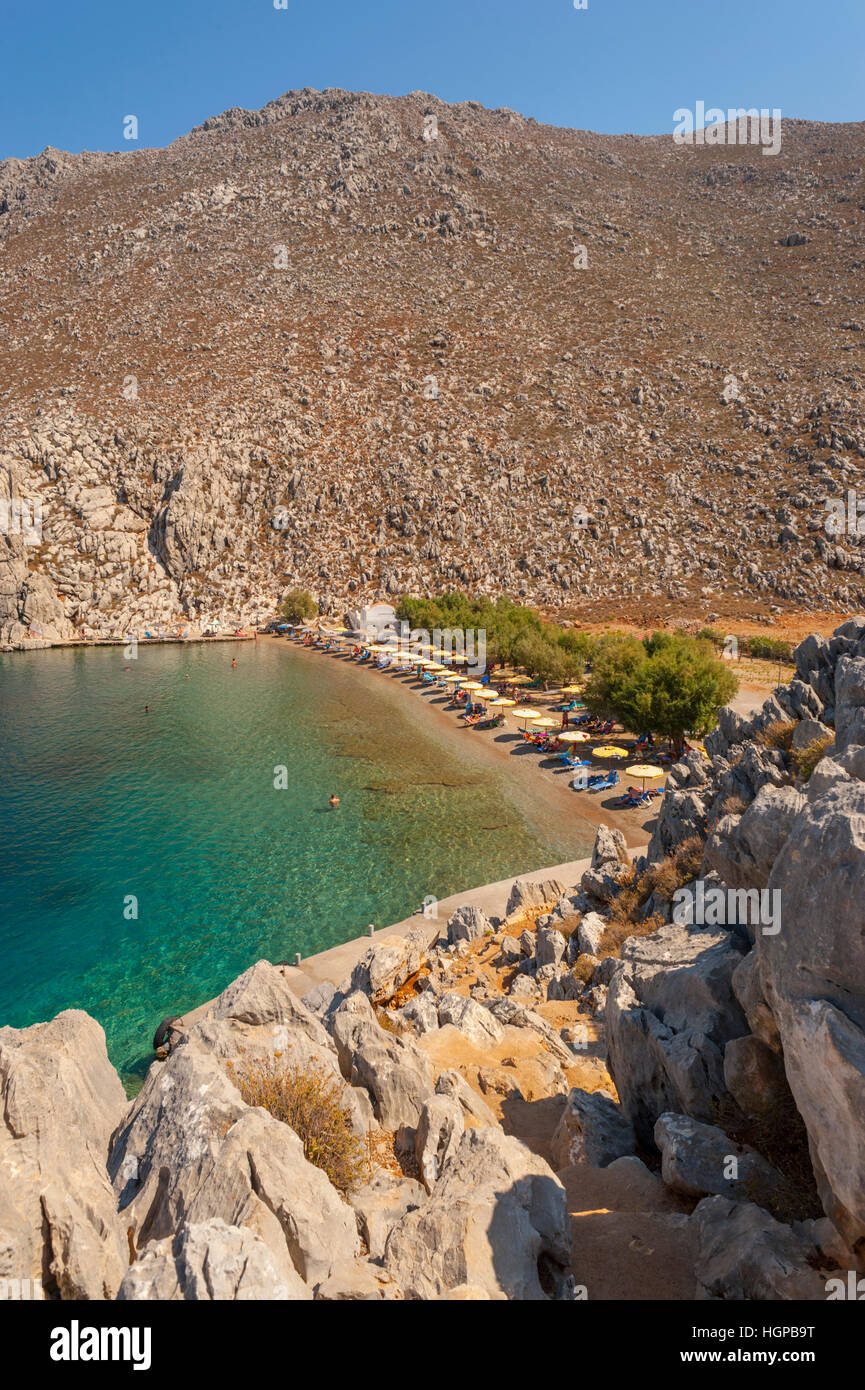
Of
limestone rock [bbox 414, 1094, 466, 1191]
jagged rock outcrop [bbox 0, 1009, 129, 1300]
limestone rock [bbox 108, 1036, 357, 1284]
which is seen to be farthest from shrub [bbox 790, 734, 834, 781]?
jagged rock outcrop [bbox 0, 1009, 129, 1300]

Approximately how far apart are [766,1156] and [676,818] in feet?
41.4

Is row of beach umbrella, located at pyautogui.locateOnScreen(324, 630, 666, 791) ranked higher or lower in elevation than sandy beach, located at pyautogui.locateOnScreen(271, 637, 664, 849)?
higher

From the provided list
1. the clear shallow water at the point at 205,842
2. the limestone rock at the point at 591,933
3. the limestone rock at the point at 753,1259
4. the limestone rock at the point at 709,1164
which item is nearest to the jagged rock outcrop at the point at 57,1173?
the limestone rock at the point at 753,1259

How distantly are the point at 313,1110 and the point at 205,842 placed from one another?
23.0 meters

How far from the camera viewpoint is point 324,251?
132 meters

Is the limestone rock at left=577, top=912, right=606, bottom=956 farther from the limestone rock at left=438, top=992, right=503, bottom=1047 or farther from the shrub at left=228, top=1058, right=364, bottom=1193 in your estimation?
the shrub at left=228, top=1058, right=364, bottom=1193

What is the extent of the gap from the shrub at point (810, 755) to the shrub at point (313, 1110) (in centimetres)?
1263

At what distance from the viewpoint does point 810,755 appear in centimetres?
1623

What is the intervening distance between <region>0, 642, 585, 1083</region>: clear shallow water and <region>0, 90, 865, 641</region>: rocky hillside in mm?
46625

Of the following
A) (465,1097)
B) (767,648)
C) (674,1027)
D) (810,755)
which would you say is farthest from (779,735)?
(767,648)

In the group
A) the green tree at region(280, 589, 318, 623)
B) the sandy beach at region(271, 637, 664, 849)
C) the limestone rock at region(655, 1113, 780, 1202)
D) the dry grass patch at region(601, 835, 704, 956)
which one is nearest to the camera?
the limestone rock at region(655, 1113, 780, 1202)

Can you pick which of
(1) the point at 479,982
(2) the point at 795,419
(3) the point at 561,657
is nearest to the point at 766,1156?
(1) the point at 479,982

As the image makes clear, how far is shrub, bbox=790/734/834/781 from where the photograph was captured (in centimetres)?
1594
